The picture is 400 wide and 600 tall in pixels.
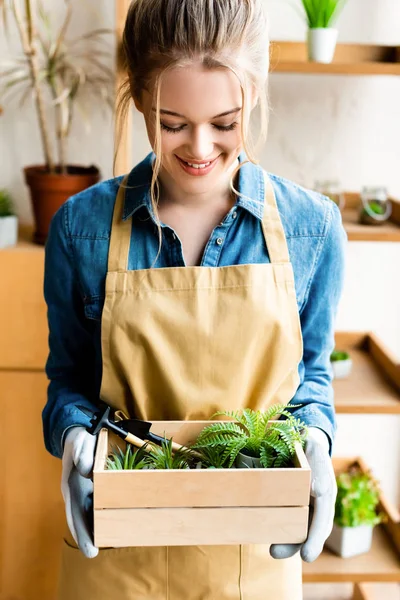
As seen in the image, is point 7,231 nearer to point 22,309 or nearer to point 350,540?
point 22,309

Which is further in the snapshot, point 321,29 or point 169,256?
point 321,29

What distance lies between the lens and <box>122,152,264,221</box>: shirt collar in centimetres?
120

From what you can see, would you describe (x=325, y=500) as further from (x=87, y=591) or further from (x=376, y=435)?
(x=376, y=435)

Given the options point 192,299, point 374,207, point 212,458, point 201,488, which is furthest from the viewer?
point 374,207

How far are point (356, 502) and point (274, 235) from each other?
3.69 feet

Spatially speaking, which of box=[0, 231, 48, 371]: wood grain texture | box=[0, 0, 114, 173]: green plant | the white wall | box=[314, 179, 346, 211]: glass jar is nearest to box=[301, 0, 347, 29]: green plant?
the white wall

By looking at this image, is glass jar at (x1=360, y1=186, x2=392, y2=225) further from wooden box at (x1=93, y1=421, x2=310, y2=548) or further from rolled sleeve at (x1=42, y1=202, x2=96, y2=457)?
wooden box at (x1=93, y1=421, x2=310, y2=548)

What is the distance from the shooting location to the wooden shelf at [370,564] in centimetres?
196

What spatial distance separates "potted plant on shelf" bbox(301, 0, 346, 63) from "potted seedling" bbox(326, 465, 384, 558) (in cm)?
118

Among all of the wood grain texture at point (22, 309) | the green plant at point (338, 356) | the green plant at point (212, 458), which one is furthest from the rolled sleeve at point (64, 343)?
the green plant at point (338, 356)

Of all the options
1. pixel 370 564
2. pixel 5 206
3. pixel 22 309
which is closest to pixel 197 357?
pixel 22 309

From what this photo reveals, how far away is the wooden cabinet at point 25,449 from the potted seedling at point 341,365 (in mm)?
804

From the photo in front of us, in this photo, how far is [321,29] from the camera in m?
1.72

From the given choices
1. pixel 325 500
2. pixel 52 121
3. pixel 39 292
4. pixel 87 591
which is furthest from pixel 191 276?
pixel 52 121
